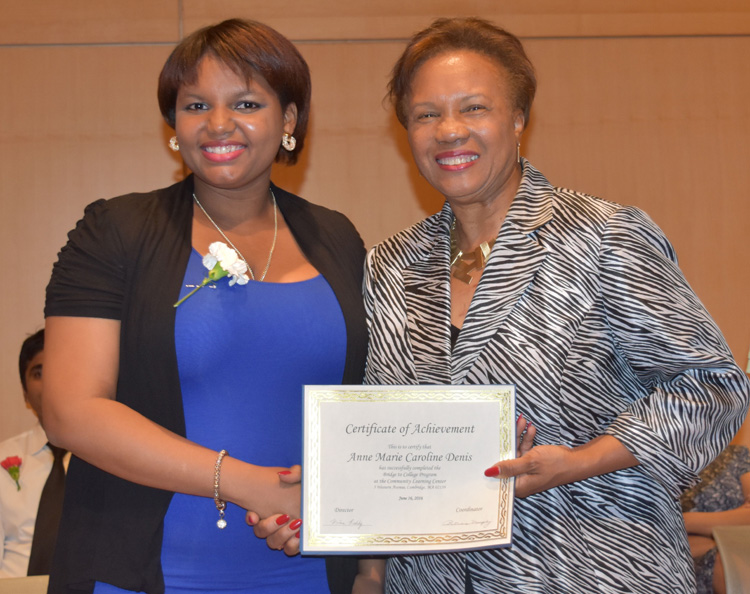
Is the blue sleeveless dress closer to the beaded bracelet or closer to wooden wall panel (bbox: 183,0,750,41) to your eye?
the beaded bracelet

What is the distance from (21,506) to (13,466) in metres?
0.18

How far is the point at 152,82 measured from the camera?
3.98 meters

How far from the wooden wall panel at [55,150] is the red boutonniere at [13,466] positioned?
49 centimetres

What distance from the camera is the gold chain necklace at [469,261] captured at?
198 cm

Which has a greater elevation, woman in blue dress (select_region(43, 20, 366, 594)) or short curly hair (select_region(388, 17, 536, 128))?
short curly hair (select_region(388, 17, 536, 128))

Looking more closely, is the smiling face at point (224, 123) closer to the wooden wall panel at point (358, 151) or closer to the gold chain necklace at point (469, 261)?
the gold chain necklace at point (469, 261)

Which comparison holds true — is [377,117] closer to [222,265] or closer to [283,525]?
[222,265]

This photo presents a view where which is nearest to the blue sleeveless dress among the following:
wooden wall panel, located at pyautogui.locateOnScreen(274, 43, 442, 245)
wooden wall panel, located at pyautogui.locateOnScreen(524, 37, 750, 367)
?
wooden wall panel, located at pyautogui.locateOnScreen(274, 43, 442, 245)

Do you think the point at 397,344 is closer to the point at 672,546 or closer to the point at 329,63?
the point at 672,546

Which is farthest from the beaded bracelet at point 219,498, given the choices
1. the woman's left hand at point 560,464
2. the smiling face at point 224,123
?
the smiling face at point 224,123

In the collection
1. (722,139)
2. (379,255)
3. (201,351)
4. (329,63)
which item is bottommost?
(201,351)

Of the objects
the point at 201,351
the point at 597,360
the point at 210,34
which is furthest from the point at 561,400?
the point at 210,34

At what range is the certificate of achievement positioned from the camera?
162 centimetres

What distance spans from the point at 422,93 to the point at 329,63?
7.31 ft
